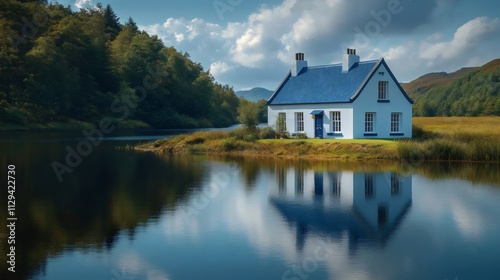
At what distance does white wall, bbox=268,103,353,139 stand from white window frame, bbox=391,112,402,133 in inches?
175

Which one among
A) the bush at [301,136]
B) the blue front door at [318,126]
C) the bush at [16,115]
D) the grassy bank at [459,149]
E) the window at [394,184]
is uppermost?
the bush at [16,115]

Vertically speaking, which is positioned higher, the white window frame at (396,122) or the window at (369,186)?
the white window frame at (396,122)

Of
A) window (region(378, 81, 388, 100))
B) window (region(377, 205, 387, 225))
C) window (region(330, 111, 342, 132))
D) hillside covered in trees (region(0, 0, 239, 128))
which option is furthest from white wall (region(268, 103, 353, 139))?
hillside covered in trees (region(0, 0, 239, 128))

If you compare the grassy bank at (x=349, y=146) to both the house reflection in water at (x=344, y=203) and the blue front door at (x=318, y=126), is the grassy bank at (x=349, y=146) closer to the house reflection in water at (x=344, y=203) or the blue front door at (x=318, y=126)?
the blue front door at (x=318, y=126)

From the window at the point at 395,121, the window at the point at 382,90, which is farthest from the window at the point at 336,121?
the window at the point at 395,121

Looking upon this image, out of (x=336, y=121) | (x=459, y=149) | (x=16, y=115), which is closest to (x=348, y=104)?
(x=336, y=121)

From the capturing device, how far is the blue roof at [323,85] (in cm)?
4366

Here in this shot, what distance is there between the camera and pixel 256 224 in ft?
56.9

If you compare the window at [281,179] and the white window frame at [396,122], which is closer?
the window at [281,179]

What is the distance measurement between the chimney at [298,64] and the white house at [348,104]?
1.94 meters

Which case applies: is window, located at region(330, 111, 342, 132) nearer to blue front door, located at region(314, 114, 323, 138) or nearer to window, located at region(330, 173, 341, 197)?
blue front door, located at region(314, 114, 323, 138)

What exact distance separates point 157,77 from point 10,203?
9673cm

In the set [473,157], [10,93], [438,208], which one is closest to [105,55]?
[10,93]

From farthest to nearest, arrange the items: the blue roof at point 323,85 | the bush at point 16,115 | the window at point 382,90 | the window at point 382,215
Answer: the bush at point 16,115 < the window at point 382,90 < the blue roof at point 323,85 < the window at point 382,215
